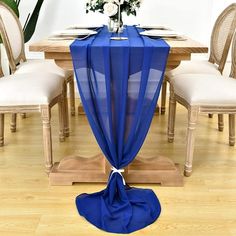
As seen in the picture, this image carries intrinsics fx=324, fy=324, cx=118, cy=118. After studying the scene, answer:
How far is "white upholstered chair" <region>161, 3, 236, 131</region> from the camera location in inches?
88.5

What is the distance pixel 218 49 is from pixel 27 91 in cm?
144

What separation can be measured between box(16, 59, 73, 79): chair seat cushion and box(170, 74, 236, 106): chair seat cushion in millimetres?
828

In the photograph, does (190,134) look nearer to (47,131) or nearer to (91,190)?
(91,190)

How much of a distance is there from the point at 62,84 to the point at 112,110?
692 mm

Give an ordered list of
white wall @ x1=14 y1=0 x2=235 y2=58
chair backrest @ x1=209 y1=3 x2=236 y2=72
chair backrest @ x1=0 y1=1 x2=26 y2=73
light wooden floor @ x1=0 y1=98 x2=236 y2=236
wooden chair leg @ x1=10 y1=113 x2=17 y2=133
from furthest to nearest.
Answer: white wall @ x1=14 y1=0 x2=235 y2=58 → wooden chair leg @ x1=10 y1=113 x2=17 y2=133 → chair backrest @ x1=209 y1=3 x2=236 y2=72 → chair backrest @ x1=0 y1=1 x2=26 y2=73 → light wooden floor @ x1=0 y1=98 x2=236 y2=236

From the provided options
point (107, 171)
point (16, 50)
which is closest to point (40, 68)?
point (16, 50)

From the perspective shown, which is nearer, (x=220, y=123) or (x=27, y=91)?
(x=27, y=91)

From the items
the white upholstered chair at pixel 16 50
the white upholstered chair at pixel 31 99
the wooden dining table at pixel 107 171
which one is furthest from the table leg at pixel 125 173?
the white upholstered chair at pixel 16 50

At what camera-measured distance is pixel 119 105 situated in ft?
5.12

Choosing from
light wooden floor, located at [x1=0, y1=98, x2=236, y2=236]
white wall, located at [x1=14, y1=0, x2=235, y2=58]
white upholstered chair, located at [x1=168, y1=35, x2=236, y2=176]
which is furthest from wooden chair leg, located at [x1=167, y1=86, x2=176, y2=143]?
white wall, located at [x1=14, y1=0, x2=235, y2=58]

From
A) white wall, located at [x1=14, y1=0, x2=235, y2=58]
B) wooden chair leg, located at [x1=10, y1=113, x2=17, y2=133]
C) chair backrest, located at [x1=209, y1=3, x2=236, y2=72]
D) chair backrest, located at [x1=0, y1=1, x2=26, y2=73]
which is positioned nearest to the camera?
chair backrest, located at [x1=0, y1=1, x2=26, y2=73]

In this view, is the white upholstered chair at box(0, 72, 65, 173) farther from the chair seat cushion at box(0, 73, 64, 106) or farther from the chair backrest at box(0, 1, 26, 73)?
the chair backrest at box(0, 1, 26, 73)

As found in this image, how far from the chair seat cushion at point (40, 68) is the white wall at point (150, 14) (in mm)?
955

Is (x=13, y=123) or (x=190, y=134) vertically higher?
(x=190, y=134)
